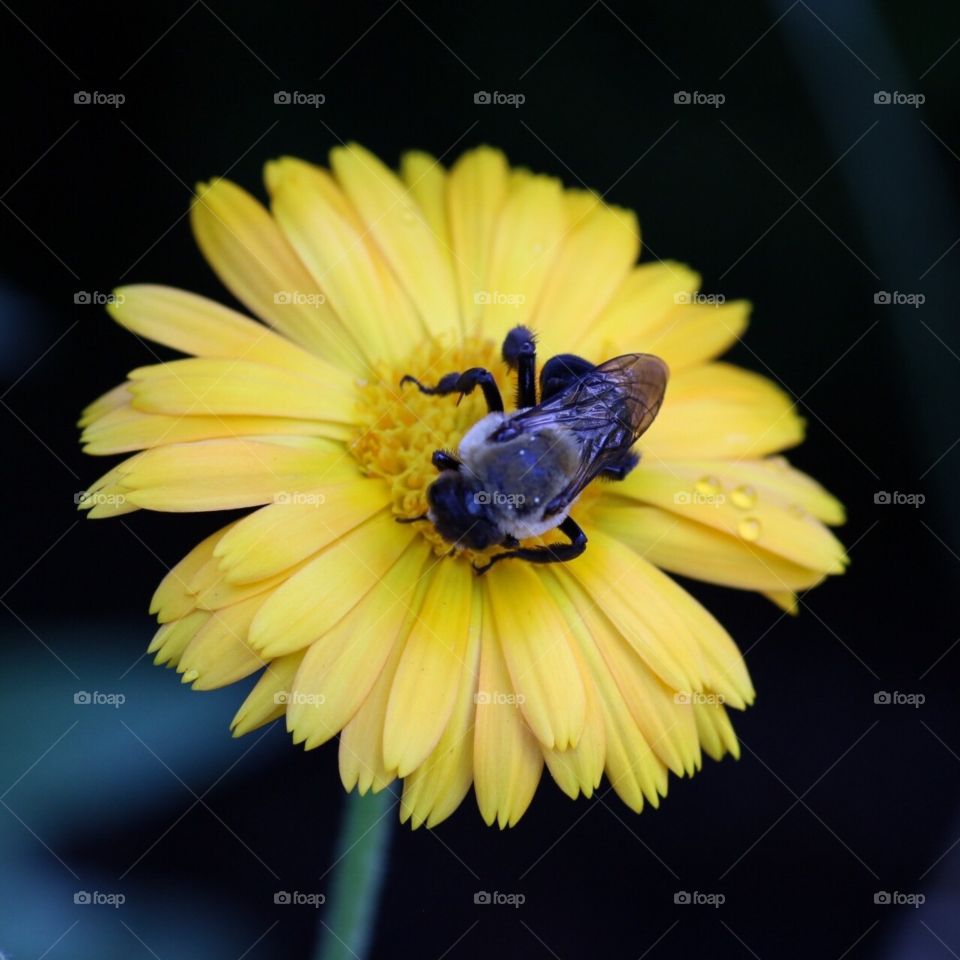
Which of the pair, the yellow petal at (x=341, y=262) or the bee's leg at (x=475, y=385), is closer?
the bee's leg at (x=475, y=385)

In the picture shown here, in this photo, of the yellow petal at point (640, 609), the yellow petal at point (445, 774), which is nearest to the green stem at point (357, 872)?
the yellow petal at point (445, 774)

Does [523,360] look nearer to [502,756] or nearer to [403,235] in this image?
[403,235]

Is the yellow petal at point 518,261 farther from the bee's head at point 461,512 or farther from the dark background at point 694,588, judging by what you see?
the bee's head at point 461,512

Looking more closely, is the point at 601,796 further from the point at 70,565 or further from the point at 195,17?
the point at 195,17

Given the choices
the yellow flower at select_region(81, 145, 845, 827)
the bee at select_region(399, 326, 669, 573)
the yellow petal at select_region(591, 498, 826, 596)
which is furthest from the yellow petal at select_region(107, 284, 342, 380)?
the yellow petal at select_region(591, 498, 826, 596)

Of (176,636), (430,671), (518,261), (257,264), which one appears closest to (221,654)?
(176,636)

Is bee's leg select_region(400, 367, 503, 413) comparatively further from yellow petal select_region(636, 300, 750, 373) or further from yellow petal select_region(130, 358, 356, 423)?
yellow petal select_region(636, 300, 750, 373)

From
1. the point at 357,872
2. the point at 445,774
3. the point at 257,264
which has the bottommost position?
the point at 357,872

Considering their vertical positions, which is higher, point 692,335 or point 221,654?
point 692,335
